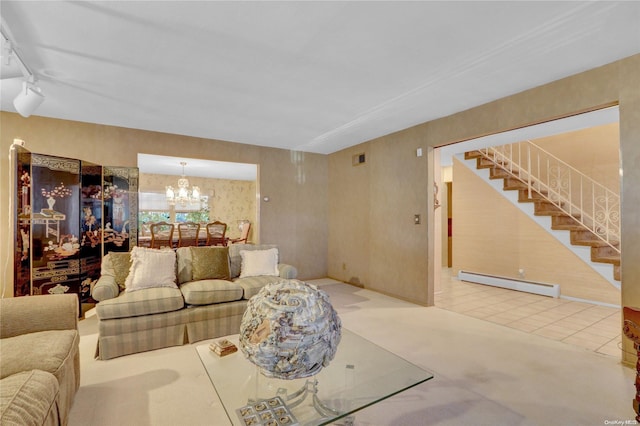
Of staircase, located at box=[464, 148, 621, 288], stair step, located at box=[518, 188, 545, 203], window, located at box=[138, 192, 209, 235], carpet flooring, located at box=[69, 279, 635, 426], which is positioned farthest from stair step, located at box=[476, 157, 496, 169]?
window, located at box=[138, 192, 209, 235]

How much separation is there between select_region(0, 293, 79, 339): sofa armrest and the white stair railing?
20.3 ft

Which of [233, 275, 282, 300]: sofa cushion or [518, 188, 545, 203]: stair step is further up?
[518, 188, 545, 203]: stair step

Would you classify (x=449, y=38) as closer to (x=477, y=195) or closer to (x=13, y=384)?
(x=13, y=384)

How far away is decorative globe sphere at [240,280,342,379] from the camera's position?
1.38 m

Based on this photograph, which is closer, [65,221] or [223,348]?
[223,348]

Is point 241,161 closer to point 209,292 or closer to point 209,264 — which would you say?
point 209,264

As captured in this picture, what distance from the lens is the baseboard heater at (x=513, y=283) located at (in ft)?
15.1

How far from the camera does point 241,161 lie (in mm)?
5289

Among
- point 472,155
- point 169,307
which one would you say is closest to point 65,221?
point 169,307

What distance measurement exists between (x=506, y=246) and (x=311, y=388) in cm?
505

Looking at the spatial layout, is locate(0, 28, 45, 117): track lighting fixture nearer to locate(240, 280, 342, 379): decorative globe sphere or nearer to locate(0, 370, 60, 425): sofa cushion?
locate(0, 370, 60, 425): sofa cushion

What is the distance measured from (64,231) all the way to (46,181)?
61cm

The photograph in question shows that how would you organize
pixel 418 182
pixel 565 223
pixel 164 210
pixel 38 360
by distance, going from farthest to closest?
1. pixel 164 210
2. pixel 565 223
3. pixel 418 182
4. pixel 38 360

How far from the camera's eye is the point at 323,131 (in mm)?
4723
